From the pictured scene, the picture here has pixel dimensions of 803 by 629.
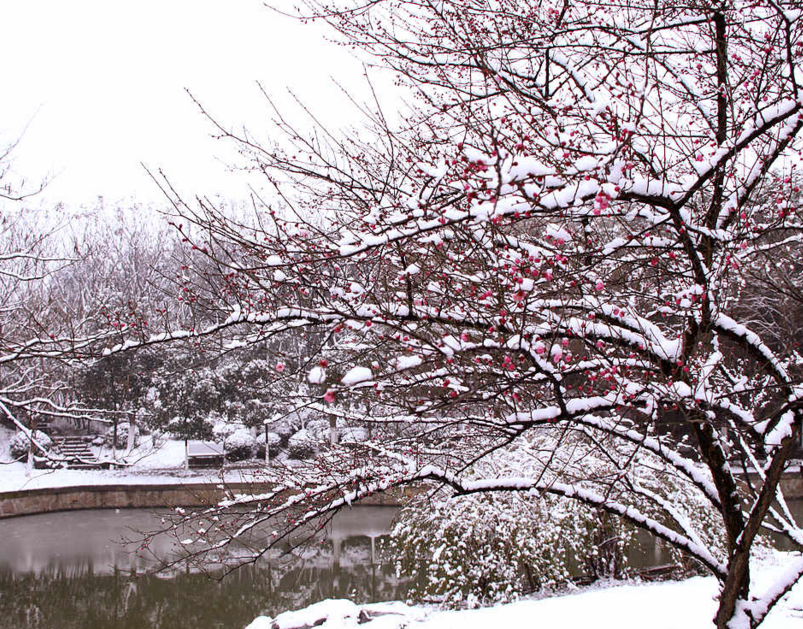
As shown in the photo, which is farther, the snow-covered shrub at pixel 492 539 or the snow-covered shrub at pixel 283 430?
the snow-covered shrub at pixel 283 430

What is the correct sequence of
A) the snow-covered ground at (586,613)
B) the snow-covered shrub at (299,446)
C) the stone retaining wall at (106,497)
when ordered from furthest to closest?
the snow-covered shrub at (299,446)
the stone retaining wall at (106,497)
the snow-covered ground at (586,613)

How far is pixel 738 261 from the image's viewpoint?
3092 mm

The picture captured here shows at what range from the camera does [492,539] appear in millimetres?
8586

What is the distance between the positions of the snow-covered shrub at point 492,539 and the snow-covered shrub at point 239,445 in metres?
14.2

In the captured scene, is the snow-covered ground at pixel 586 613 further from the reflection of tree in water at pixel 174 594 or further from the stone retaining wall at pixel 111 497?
the stone retaining wall at pixel 111 497

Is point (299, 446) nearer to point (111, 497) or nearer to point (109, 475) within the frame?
point (111, 497)

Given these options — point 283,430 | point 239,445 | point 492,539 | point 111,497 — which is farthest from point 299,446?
point 492,539

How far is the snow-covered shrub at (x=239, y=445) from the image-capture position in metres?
22.2

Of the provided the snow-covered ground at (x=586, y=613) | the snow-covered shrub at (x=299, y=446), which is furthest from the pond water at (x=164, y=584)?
the snow-covered shrub at (x=299, y=446)

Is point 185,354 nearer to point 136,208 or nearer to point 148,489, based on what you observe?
point 148,489

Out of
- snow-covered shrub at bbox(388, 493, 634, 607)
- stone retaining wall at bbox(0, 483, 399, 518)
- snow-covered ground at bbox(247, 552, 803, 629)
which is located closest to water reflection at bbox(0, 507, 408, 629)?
snow-covered ground at bbox(247, 552, 803, 629)

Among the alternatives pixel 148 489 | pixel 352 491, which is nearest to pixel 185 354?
pixel 148 489

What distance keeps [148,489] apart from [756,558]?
14.8 m

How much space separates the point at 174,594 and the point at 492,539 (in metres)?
5.39
